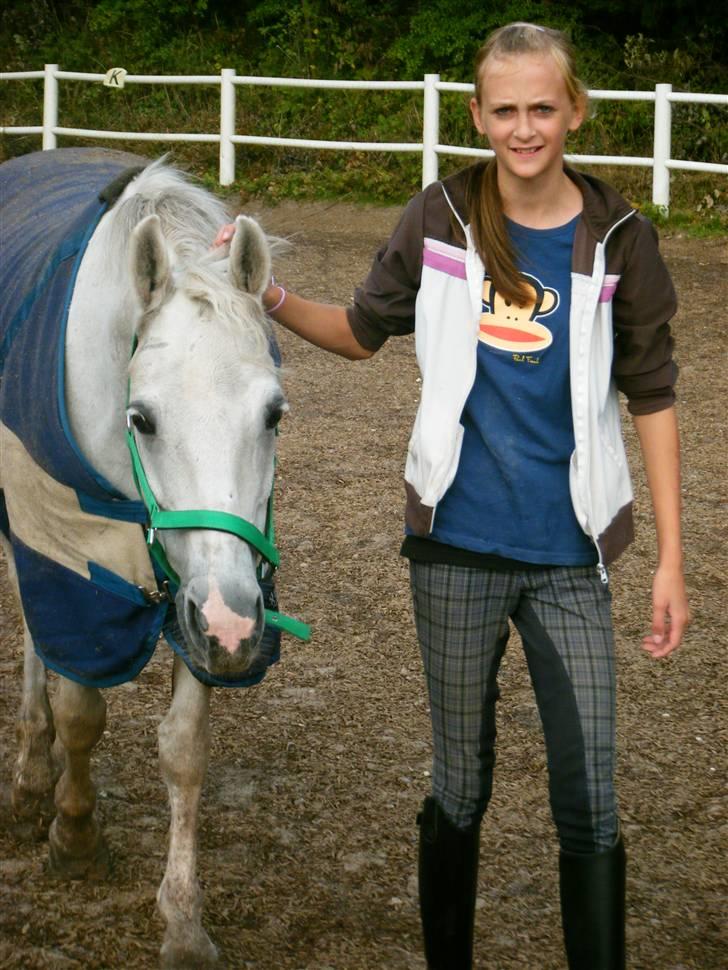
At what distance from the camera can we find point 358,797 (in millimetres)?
3531

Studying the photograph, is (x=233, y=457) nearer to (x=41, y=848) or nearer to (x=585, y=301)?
(x=585, y=301)

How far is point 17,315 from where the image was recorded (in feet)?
10.1

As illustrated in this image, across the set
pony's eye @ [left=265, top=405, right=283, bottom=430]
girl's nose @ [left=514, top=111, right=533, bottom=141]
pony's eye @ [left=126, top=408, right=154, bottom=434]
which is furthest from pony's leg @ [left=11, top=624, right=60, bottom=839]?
girl's nose @ [left=514, top=111, right=533, bottom=141]

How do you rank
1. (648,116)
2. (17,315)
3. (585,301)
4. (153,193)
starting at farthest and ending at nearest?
(648,116) → (17,315) → (153,193) → (585,301)

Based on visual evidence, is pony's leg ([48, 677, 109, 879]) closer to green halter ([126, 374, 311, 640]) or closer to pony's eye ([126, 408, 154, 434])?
green halter ([126, 374, 311, 640])

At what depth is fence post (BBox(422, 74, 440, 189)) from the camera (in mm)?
11859

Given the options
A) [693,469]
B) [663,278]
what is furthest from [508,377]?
[693,469]

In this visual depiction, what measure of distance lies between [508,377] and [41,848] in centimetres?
179

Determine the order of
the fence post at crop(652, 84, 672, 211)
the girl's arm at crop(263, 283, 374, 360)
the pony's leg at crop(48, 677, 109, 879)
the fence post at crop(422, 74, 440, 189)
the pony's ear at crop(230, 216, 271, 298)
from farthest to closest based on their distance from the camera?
the fence post at crop(422, 74, 440, 189) < the fence post at crop(652, 84, 672, 211) < the pony's leg at crop(48, 677, 109, 879) < the girl's arm at crop(263, 283, 374, 360) < the pony's ear at crop(230, 216, 271, 298)

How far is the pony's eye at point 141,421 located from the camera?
2422 millimetres

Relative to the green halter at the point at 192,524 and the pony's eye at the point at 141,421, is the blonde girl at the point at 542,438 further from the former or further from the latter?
the pony's eye at the point at 141,421

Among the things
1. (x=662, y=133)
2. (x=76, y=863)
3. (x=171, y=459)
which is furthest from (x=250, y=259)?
(x=662, y=133)

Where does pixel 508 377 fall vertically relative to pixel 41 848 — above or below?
above

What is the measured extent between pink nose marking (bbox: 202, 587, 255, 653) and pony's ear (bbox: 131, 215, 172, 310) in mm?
576
